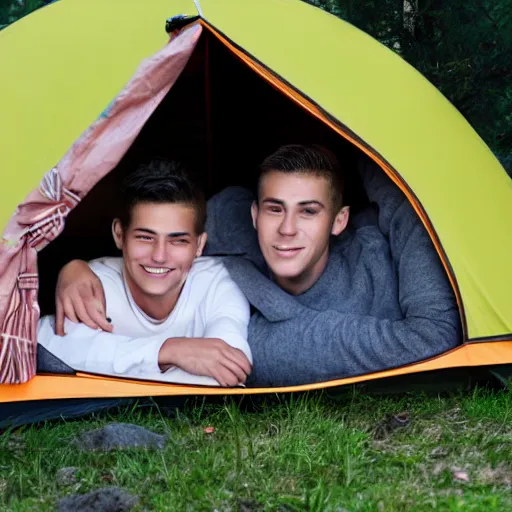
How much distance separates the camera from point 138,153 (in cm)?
365

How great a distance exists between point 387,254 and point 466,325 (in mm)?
382

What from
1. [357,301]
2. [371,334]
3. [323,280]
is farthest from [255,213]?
[371,334]

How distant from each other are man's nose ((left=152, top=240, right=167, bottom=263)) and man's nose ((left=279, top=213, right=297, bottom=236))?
329 millimetres

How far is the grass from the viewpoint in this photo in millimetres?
1822

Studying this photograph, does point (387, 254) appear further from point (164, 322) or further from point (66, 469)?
point (66, 469)

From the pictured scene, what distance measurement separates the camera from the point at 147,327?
270 cm

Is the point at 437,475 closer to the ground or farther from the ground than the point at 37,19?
closer to the ground

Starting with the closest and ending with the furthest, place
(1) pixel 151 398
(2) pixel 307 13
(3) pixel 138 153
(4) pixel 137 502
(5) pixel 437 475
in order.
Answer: (4) pixel 137 502 → (5) pixel 437 475 → (1) pixel 151 398 → (2) pixel 307 13 → (3) pixel 138 153

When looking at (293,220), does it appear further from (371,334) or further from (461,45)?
(461,45)

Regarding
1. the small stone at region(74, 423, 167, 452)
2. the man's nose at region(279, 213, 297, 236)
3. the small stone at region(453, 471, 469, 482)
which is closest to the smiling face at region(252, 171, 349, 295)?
the man's nose at region(279, 213, 297, 236)

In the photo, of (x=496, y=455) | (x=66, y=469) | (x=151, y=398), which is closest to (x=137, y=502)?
(x=66, y=469)

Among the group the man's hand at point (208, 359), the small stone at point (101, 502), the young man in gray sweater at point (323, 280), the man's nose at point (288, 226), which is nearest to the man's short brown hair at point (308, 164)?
the young man in gray sweater at point (323, 280)

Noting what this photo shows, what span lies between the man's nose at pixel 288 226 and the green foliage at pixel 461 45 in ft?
4.48

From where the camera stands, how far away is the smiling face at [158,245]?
2629 millimetres
